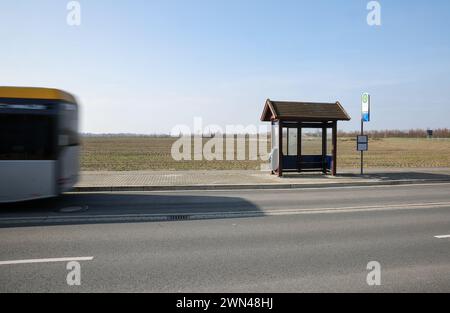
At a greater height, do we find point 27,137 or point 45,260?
point 27,137

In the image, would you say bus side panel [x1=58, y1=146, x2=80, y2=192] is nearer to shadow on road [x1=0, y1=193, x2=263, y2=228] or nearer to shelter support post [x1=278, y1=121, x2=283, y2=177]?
shadow on road [x1=0, y1=193, x2=263, y2=228]

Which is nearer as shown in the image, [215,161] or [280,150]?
[280,150]

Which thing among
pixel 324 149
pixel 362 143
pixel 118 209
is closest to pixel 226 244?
pixel 118 209

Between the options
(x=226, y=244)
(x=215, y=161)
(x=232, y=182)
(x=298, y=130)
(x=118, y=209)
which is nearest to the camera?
(x=226, y=244)

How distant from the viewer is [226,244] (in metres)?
5.68

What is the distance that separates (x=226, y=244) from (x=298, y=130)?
1156 cm

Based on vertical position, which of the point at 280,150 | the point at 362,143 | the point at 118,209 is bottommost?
the point at 118,209

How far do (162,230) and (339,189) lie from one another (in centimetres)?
813

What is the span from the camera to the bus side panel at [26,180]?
8.17 meters

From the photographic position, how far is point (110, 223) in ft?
23.5

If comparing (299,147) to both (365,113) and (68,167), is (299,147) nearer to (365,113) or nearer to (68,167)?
(365,113)

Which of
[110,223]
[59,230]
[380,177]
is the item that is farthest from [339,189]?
[59,230]

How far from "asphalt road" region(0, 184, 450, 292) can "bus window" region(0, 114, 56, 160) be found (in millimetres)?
1418
